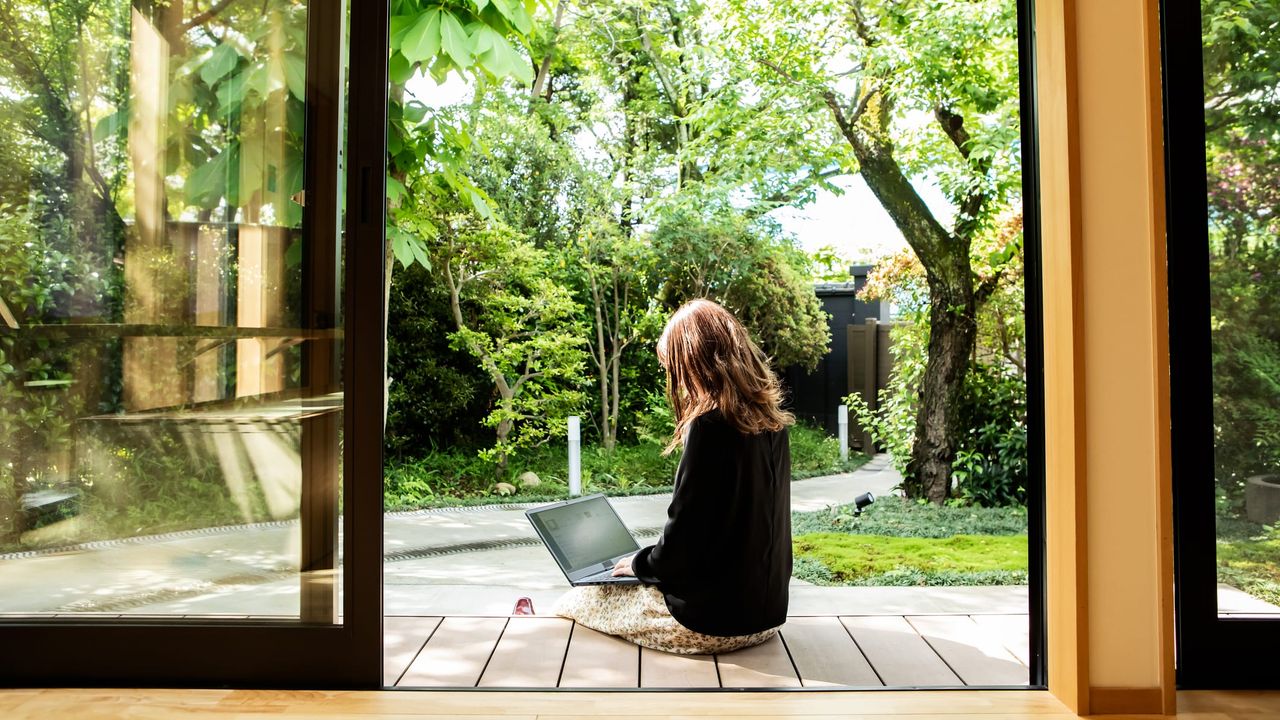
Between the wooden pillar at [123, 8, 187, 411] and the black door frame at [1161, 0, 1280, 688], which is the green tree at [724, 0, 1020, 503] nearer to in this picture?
the black door frame at [1161, 0, 1280, 688]

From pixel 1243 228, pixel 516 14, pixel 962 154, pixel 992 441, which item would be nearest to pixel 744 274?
pixel 962 154

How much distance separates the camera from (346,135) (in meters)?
1.80

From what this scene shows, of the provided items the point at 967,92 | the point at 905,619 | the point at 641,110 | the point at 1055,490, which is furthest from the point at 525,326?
the point at 1055,490

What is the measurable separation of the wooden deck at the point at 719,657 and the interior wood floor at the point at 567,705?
0.21 ft

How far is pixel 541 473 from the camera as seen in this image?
5.75 m

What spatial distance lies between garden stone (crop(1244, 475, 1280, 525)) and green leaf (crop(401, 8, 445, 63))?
88.1 inches

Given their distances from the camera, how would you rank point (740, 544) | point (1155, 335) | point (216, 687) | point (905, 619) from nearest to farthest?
point (1155, 335), point (216, 687), point (740, 544), point (905, 619)

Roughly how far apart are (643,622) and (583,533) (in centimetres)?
39

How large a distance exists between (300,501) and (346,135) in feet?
2.66

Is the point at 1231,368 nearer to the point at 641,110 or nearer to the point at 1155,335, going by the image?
the point at 1155,335

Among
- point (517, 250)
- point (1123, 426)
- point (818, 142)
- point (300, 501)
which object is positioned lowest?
point (300, 501)

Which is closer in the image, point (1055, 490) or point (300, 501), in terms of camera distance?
point (1055, 490)

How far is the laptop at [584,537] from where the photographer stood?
2219 mm

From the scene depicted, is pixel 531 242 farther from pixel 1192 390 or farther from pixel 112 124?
pixel 1192 390
